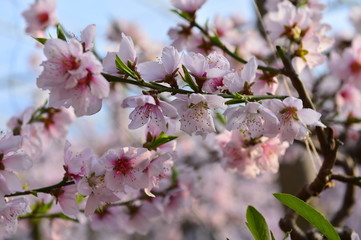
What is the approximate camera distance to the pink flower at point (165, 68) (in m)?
0.91

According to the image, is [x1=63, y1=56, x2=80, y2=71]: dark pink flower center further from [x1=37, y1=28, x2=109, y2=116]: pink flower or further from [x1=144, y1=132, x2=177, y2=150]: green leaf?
[x1=144, y1=132, x2=177, y2=150]: green leaf

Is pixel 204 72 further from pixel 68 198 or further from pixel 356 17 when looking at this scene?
pixel 356 17

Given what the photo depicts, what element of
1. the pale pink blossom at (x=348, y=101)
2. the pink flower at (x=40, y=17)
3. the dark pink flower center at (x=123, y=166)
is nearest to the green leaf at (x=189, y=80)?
the dark pink flower center at (x=123, y=166)

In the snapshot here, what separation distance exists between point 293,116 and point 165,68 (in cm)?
29

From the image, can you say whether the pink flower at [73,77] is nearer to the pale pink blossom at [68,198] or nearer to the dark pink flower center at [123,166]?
the dark pink flower center at [123,166]

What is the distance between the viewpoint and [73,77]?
0.84 metres

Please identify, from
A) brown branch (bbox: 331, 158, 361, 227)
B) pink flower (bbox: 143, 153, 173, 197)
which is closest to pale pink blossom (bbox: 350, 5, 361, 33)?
brown branch (bbox: 331, 158, 361, 227)

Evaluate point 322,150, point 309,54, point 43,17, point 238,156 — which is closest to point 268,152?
point 238,156

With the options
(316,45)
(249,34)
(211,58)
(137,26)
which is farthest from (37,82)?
(137,26)

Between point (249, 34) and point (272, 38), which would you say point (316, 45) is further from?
point (249, 34)

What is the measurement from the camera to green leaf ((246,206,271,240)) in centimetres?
88

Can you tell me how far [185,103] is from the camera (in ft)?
3.01

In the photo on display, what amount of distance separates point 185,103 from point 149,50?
206 centimetres

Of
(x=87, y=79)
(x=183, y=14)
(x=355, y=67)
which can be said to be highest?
(x=87, y=79)
